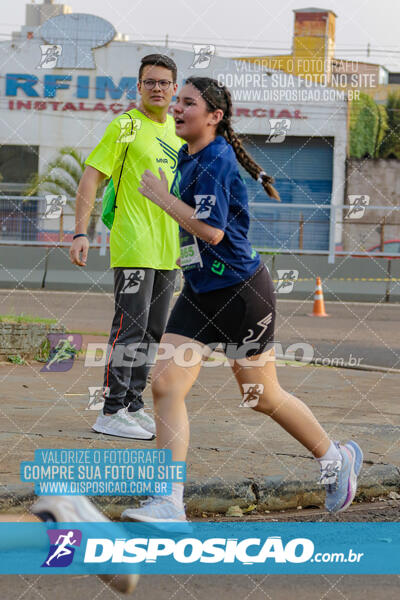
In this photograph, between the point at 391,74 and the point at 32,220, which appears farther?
the point at 391,74

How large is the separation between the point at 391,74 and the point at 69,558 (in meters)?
51.4

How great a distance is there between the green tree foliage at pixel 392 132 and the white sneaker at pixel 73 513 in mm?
40579

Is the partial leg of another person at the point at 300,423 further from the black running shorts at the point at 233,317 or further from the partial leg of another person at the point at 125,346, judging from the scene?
the partial leg of another person at the point at 125,346

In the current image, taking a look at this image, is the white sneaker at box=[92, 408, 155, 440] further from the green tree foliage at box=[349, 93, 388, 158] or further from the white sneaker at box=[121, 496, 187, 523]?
the green tree foliage at box=[349, 93, 388, 158]

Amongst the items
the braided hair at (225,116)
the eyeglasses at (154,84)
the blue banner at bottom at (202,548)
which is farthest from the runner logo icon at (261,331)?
the eyeglasses at (154,84)

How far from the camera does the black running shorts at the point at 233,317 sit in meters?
4.37

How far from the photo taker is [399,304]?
760 inches

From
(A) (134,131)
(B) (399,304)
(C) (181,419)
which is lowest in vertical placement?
(B) (399,304)

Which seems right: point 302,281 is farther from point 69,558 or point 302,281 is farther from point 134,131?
point 69,558

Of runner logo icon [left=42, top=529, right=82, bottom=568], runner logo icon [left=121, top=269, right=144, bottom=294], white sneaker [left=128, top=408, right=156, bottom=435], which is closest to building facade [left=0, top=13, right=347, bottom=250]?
white sneaker [left=128, top=408, right=156, bottom=435]

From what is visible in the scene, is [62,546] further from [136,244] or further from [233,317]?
[136,244]

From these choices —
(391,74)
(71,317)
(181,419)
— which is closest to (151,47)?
(391,74)

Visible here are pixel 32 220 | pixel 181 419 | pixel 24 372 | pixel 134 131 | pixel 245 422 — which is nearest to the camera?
pixel 181 419

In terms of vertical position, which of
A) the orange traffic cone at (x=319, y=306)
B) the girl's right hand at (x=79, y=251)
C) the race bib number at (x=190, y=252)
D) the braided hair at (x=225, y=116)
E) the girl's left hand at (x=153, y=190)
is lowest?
the orange traffic cone at (x=319, y=306)
